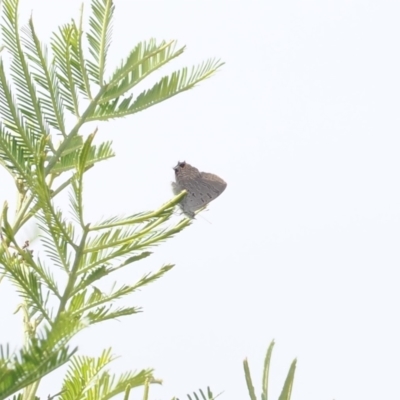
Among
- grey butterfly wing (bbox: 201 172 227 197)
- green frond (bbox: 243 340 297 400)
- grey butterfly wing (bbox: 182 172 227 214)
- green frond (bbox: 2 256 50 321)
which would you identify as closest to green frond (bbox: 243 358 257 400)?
green frond (bbox: 243 340 297 400)

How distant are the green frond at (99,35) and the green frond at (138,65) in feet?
0.19

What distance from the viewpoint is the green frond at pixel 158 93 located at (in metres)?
3.42

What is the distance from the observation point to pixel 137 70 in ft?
11.2

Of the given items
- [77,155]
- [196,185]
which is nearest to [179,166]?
[196,185]

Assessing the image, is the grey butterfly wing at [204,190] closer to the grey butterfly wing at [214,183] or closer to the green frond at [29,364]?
the grey butterfly wing at [214,183]

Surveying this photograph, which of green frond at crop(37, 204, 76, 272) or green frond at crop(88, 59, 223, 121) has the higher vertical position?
green frond at crop(88, 59, 223, 121)

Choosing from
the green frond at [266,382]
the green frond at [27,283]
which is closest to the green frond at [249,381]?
the green frond at [266,382]

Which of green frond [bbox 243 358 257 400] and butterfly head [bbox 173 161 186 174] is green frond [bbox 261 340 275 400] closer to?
green frond [bbox 243 358 257 400]

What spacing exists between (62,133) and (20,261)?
1.97 feet

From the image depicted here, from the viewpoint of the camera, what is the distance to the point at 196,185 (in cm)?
389

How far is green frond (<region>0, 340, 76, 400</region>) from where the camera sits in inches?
80.7

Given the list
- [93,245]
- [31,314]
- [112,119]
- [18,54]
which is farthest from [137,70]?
[31,314]

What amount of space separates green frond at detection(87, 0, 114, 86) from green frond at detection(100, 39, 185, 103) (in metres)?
0.06

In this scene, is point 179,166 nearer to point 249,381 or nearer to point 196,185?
point 196,185
